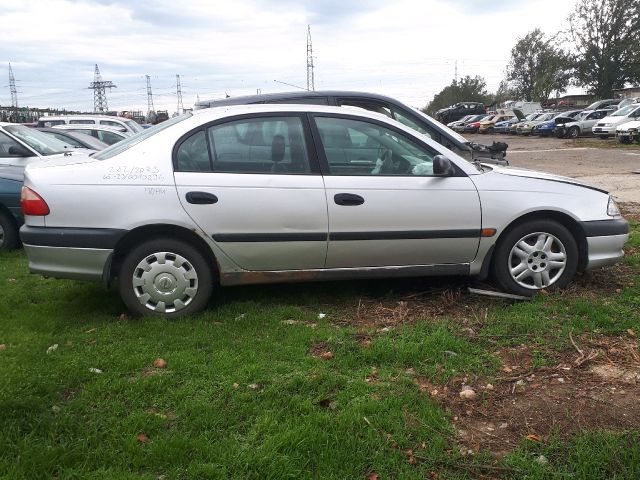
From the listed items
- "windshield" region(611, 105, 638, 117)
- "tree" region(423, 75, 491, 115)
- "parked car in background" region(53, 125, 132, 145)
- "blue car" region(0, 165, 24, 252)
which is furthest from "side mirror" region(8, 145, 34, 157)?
"tree" region(423, 75, 491, 115)

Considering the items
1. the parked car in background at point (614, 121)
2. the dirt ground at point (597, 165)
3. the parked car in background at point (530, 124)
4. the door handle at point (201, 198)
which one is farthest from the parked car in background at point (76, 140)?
the parked car in background at point (530, 124)

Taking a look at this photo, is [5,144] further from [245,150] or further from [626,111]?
[626,111]

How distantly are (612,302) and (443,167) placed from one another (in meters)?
1.65

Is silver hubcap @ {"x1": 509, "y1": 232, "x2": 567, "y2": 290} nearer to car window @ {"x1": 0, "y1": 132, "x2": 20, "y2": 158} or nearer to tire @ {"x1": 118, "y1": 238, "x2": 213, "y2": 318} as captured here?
tire @ {"x1": 118, "y1": 238, "x2": 213, "y2": 318}

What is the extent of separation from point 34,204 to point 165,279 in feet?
3.39

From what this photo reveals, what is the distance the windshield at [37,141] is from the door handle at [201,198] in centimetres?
438

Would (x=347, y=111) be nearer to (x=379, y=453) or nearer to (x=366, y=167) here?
(x=366, y=167)

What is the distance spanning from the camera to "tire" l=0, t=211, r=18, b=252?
6.50 meters

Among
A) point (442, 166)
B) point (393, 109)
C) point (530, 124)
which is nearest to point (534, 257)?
point (442, 166)

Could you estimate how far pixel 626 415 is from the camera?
2.84 meters

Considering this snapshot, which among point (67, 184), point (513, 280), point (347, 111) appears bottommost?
point (513, 280)

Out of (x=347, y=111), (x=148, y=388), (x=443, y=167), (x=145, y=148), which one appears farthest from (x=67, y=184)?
(x=443, y=167)

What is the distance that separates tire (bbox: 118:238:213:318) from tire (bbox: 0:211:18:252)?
320 centimetres

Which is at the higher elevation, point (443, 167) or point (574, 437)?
point (443, 167)
